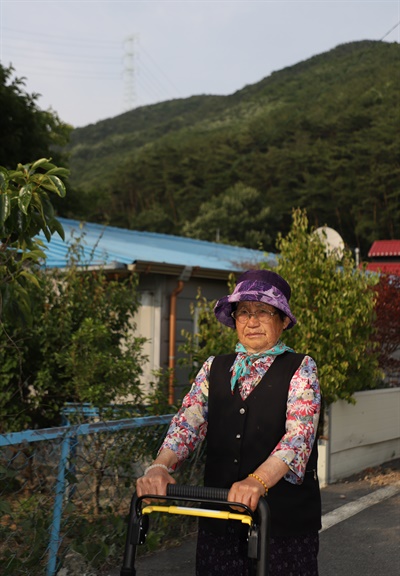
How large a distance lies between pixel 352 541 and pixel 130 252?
7489 millimetres

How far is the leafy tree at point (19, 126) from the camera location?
22250mm

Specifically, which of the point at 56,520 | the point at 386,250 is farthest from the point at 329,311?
the point at 386,250

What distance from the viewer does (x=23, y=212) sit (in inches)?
144

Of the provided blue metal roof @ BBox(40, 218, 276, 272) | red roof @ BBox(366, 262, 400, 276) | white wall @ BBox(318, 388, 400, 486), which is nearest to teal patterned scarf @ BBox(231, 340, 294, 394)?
blue metal roof @ BBox(40, 218, 276, 272)

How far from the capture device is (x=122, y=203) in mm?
84250

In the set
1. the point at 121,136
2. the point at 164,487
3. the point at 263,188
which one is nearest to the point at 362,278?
the point at 164,487

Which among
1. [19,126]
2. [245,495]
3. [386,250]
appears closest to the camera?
[245,495]

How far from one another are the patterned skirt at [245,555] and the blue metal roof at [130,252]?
4.61m

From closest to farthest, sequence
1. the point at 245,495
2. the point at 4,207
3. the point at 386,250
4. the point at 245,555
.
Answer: the point at 245,495 → the point at 245,555 → the point at 4,207 → the point at 386,250

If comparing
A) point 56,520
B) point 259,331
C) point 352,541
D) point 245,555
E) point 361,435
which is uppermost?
point 259,331

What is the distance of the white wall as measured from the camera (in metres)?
7.93

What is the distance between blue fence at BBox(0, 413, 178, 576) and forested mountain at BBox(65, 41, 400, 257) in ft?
132

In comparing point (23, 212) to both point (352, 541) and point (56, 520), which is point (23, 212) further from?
point (352, 541)

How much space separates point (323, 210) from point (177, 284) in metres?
55.1
